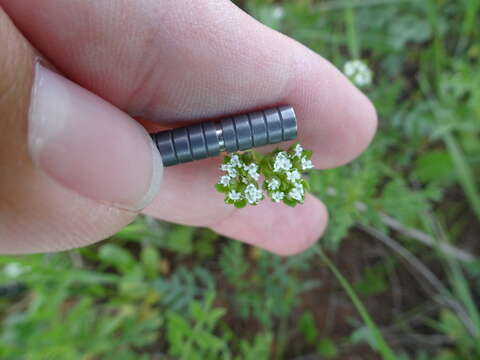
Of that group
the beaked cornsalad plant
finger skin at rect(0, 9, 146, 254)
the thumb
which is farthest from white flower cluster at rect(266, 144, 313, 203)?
finger skin at rect(0, 9, 146, 254)

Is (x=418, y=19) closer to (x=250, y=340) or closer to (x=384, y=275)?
(x=384, y=275)

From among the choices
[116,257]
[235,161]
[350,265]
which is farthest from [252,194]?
[350,265]

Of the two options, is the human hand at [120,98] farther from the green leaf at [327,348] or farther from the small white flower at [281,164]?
the green leaf at [327,348]

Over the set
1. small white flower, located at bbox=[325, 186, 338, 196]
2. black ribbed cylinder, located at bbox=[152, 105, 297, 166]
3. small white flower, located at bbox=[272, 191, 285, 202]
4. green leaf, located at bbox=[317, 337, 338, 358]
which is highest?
black ribbed cylinder, located at bbox=[152, 105, 297, 166]

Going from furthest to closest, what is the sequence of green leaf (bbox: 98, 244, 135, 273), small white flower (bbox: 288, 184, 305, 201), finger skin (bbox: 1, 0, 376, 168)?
1. green leaf (bbox: 98, 244, 135, 273)
2. small white flower (bbox: 288, 184, 305, 201)
3. finger skin (bbox: 1, 0, 376, 168)

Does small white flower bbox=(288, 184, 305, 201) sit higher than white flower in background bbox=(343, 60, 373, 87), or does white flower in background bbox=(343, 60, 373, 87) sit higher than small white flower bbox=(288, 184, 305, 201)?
white flower in background bbox=(343, 60, 373, 87)

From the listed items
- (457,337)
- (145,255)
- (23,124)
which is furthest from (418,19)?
(23,124)

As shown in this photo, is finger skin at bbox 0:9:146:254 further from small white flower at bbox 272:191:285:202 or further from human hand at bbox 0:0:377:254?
small white flower at bbox 272:191:285:202
